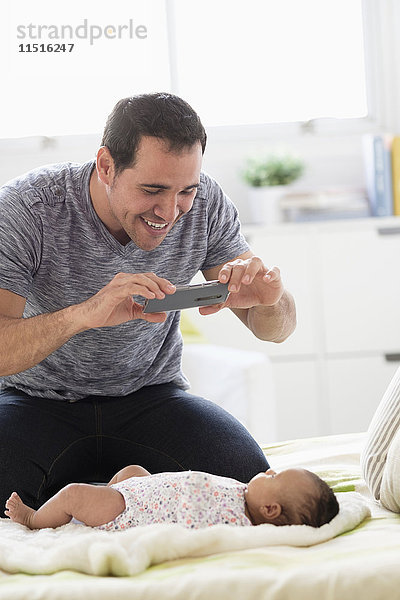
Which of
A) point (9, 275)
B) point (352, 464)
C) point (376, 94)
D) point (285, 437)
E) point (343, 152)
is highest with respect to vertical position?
point (376, 94)

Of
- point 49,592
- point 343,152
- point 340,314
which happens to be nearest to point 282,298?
point 49,592

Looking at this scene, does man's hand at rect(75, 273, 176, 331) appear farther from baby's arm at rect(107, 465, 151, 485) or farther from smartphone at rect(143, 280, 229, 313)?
baby's arm at rect(107, 465, 151, 485)

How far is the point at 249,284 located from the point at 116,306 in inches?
12.0

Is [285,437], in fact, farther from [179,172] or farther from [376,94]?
[179,172]

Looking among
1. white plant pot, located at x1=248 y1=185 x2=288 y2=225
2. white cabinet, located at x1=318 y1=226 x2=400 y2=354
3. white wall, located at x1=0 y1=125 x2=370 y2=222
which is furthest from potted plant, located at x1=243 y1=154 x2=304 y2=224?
white cabinet, located at x1=318 y1=226 x2=400 y2=354

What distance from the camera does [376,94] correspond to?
378cm

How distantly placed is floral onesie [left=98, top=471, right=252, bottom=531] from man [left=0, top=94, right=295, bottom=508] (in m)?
0.34

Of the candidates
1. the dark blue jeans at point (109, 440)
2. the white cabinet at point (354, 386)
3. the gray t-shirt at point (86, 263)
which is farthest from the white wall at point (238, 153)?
the dark blue jeans at point (109, 440)

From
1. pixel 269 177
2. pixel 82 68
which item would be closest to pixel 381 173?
pixel 269 177

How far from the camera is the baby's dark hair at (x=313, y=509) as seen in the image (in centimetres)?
140

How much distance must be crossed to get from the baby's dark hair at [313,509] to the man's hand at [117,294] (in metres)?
0.42

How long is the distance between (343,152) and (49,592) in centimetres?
292

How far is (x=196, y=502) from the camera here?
4.65 ft

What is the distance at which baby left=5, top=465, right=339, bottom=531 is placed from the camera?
4.62 feet
